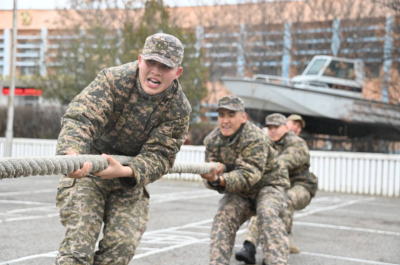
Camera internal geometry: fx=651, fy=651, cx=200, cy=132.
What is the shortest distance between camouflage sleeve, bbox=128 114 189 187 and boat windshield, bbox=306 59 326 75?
923 inches

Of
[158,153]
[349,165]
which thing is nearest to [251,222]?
[158,153]

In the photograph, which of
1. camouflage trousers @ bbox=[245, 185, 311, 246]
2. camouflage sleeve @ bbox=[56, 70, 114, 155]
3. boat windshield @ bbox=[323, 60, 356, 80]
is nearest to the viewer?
camouflage sleeve @ bbox=[56, 70, 114, 155]

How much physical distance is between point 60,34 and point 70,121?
1290 inches

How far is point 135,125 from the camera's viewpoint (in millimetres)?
4707

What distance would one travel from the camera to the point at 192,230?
1052 centimetres

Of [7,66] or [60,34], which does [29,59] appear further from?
[7,66]

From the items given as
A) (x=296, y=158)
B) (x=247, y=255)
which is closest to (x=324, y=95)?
(x=296, y=158)

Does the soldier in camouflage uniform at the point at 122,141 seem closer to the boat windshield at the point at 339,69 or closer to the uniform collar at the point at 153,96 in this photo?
the uniform collar at the point at 153,96

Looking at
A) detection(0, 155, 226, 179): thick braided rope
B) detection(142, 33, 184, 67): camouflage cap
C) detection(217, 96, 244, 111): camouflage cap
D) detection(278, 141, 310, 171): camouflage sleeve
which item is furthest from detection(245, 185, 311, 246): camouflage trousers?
detection(0, 155, 226, 179): thick braided rope

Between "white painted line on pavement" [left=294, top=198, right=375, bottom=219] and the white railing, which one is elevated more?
the white railing

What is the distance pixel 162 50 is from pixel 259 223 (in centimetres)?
276

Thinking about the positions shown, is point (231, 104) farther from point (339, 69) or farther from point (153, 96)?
point (339, 69)

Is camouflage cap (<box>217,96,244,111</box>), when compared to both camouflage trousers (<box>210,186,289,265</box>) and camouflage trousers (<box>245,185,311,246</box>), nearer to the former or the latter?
camouflage trousers (<box>210,186,289,265</box>)

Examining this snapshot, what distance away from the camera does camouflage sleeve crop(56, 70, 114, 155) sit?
414 centimetres
